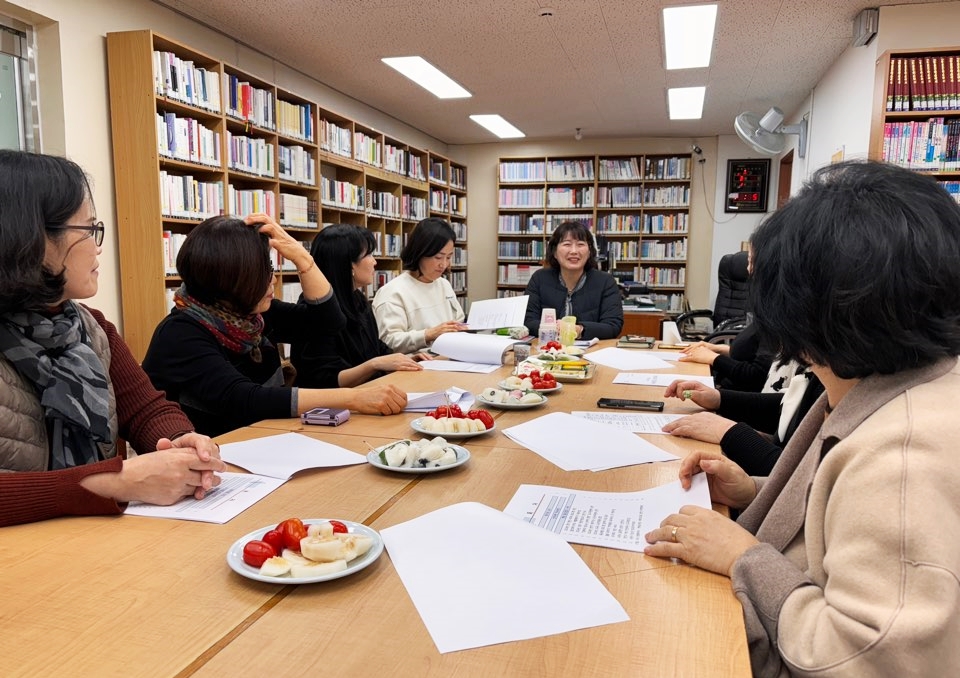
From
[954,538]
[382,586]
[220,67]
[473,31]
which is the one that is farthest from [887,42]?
[382,586]

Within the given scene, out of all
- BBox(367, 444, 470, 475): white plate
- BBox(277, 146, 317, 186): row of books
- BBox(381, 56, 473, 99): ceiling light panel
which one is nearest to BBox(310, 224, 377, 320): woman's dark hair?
BBox(367, 444, 470, 475): white plate

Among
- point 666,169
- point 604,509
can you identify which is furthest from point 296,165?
point 666,169

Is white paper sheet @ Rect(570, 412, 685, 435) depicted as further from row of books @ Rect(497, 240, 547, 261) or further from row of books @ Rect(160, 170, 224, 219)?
row of books @ Rect(497, 240, 547, 261)

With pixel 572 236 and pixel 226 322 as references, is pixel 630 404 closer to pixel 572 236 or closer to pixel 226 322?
pixel 226 322

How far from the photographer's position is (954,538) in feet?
2.12

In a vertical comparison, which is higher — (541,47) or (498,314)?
(541,47)

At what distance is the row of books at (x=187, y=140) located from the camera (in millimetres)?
3453

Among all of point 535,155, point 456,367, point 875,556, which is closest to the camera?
point 875,556

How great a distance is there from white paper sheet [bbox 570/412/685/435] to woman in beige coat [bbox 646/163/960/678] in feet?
2.29

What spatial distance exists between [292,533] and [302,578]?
0.29ft

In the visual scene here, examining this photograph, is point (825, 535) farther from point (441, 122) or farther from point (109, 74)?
point (441, 122)

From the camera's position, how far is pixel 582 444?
148cm

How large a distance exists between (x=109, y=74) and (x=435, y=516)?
11.5 ft

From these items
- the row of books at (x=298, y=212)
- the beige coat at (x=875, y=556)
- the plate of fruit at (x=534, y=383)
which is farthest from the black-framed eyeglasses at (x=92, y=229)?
the row of books at (x=298, y=212)
